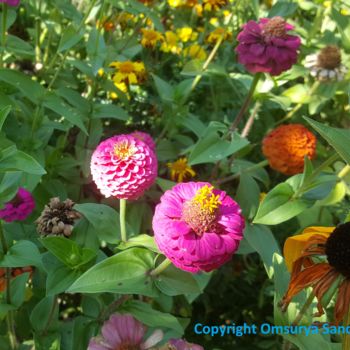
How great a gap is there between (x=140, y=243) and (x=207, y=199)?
251 millimetres

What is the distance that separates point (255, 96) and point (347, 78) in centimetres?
42

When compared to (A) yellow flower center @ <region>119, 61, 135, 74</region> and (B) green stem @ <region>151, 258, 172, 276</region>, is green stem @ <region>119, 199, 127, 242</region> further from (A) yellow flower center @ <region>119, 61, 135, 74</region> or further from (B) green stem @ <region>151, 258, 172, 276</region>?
(A) yellow flower center @ <region>119, 61, 135, 74</region>

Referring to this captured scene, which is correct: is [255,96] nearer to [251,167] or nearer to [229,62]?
[251,167]

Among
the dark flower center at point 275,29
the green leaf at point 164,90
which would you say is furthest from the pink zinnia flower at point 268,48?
the green leaf at point 164,90

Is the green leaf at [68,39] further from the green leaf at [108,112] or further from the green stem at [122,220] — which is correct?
the green stem at [122,220]

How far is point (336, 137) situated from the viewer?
2.40 feet

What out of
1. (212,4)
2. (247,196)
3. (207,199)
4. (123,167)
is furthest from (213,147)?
(212,4)

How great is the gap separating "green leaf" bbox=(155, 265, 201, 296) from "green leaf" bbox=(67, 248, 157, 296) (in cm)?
2

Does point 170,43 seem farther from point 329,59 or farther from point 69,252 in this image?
point 69,252

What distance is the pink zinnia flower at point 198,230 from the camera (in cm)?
76

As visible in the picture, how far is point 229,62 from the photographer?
6.57 ft

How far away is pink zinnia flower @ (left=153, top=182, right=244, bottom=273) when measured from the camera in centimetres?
76

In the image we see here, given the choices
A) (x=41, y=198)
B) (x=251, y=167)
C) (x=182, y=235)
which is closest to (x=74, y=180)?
(x=41, y=198)

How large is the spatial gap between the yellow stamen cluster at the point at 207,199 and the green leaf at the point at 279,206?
0.95 ft
